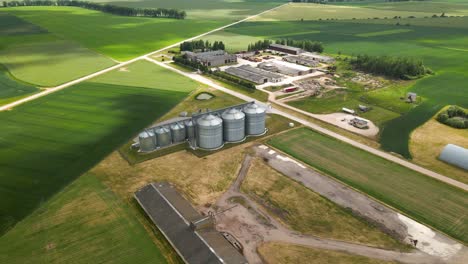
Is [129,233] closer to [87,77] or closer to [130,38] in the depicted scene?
[87,77]

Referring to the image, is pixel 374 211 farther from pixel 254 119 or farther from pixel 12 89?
pixel 12 89

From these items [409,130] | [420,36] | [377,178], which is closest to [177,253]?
[377,178]

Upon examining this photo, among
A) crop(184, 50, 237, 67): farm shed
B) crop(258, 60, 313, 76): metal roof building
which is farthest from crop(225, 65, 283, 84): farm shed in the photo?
crop(184, 50, 237, 67): farm shed

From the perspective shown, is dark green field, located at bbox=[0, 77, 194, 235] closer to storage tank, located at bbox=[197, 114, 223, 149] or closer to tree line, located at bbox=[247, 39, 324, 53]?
storage tank, located at bbox=[197, 114, 223, 149]

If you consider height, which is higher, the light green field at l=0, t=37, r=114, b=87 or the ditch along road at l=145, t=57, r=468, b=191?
the light green field at l=0, t=37, r=114, b=87

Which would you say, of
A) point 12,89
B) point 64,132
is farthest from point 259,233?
point 12,89

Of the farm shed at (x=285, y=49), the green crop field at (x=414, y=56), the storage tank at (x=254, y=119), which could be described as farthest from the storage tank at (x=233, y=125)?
the farm shed at (x=285, y=49)
